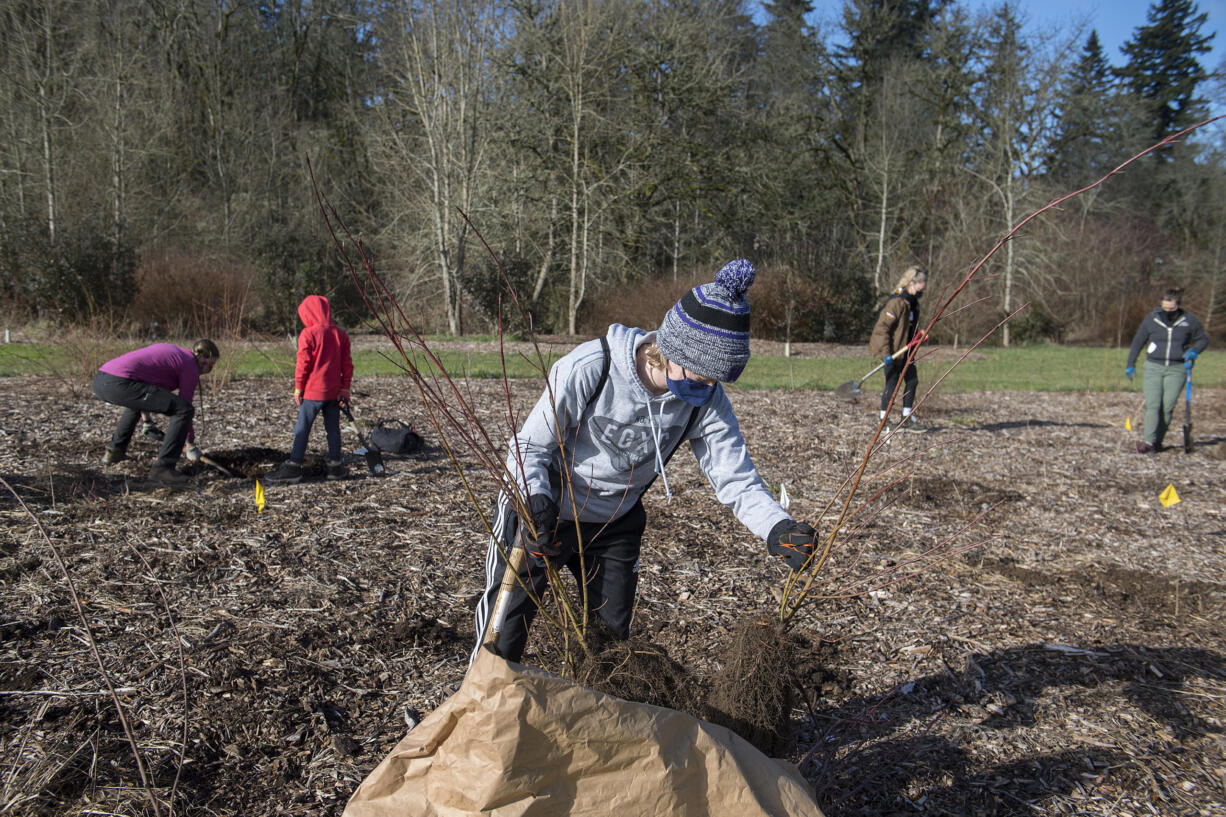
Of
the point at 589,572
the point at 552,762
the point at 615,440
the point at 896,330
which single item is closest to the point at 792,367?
the point at 896,330

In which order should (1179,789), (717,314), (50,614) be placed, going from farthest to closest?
(50,614), (1179,789), (717,314)

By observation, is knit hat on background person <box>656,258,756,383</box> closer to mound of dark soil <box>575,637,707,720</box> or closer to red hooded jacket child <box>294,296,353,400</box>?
mound of dark soil <box>575,637,707,720</box>

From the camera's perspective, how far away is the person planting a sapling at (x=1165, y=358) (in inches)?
310

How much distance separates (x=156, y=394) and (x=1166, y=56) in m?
45.5

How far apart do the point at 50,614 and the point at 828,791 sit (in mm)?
3181

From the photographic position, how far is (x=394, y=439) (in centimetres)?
645

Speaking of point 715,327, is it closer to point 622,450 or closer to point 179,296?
point 622,450

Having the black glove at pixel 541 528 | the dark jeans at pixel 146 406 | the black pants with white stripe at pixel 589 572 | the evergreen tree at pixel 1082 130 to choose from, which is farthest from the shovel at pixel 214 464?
the evergreen tree at pixel 1082 130

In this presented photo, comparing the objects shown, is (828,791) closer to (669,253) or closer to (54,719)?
(54,719)

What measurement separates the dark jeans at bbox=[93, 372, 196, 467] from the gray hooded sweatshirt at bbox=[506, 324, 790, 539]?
404 centimetres

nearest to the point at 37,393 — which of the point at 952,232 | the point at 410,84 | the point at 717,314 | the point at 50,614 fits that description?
the point at 50,614

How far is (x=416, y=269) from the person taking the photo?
20.0m

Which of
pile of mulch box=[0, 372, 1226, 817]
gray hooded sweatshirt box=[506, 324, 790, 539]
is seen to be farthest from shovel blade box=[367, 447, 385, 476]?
gray hooded sweatshirt box=[506, 324, 790, 539]

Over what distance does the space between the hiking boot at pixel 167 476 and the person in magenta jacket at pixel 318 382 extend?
1.88 ft
